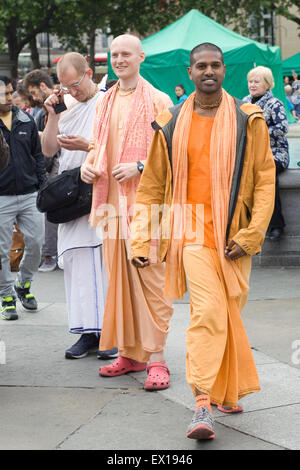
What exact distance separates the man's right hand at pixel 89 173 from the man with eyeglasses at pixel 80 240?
38cm

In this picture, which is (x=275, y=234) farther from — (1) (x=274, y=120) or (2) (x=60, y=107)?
(2) (x=60, y=107)

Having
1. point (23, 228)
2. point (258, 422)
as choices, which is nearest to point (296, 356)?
point (258, 422)

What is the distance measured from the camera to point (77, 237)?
575cm

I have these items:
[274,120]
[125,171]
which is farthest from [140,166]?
[274,120]

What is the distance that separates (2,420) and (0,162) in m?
1.63

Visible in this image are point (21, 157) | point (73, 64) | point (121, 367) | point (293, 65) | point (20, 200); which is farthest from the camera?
point (293, 65)

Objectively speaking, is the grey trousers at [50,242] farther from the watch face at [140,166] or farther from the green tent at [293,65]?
the green tent at [293,65]

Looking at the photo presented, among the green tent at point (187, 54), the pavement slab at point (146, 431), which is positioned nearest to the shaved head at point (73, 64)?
the pavement slab at point (146, 431)

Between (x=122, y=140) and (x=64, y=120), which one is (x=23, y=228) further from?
(x=122, y=140)

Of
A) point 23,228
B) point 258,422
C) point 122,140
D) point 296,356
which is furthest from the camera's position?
point 23,228

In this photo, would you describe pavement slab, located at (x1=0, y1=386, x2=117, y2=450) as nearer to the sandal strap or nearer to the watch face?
the sandal strap

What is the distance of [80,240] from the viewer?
18.8ft

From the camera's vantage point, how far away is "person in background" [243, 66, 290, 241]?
8.59m

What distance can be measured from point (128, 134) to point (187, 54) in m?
14.6
